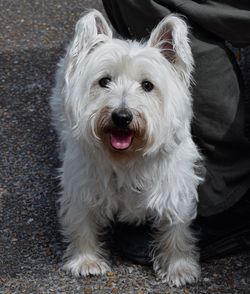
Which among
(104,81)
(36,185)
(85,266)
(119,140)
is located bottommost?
(36,185)

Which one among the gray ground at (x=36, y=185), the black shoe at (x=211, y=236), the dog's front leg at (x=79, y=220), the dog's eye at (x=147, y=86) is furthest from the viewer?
the black shoe at (x=211, y=236)

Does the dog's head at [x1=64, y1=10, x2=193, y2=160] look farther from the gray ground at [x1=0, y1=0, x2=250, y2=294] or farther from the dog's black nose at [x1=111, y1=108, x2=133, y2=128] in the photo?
the gray ground at [x1=0, y1=0, x2=250, y2=294]

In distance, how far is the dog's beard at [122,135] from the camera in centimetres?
294

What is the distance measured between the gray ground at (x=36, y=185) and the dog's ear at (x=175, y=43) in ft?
3.52

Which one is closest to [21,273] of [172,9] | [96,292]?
[96,292]

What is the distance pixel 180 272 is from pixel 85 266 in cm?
49

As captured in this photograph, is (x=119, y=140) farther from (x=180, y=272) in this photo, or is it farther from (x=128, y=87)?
(x=180, y=272)

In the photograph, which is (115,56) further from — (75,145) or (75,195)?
(75,195)

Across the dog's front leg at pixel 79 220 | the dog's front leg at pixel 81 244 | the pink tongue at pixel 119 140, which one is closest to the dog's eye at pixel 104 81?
the pink tongue at pixel 119 140

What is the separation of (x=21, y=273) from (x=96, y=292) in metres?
0.41

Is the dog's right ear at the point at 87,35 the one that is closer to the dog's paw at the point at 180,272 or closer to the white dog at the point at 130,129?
the white dog at the point at 130,129

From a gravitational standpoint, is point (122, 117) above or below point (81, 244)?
above

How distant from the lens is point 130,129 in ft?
9.68

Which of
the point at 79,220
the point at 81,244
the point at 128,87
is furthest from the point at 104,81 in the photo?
the point at 81,244
